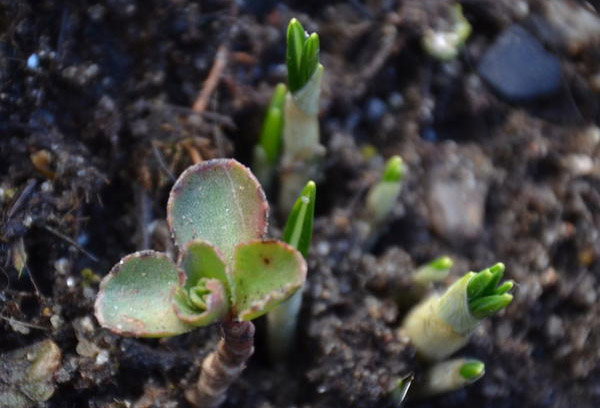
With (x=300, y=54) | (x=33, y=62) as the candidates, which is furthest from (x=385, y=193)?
(x=33, y=62)

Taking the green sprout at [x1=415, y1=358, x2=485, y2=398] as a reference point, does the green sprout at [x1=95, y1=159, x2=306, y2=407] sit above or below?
above

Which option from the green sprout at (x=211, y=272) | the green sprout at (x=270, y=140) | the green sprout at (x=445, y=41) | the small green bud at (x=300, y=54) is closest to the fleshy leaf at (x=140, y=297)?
the green sprout at (x=211, y=272)

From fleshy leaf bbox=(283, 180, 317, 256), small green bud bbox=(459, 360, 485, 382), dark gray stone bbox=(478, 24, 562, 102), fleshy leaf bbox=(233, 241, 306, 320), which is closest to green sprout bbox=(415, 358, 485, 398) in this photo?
small green bud bbox=(459, 360, 485, 382)

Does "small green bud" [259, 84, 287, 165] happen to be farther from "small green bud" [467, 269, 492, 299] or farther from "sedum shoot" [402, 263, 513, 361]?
"small green bud" [467, 269, 492, 299]

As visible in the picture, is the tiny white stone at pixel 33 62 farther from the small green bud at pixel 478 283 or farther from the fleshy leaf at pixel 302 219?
the small green bud at pixel 478 283

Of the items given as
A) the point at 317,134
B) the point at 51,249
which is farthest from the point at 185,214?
the point at 317,134

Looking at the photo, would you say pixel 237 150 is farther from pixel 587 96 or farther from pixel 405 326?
pixel 587 96
